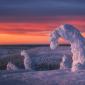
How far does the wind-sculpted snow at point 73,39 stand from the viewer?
54.3ft

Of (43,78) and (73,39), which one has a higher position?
(73,39)

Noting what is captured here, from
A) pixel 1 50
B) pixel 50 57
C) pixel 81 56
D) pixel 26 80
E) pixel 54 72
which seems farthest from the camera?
pixel 1 50

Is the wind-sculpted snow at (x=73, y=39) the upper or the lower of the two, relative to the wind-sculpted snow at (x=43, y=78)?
upper

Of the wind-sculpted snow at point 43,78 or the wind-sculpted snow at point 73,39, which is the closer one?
the wind-sculpted snow at point 43,78

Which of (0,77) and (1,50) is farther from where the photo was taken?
(1,50)

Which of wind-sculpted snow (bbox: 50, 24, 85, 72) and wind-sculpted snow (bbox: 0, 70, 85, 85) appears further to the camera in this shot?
wind-sculpted snow (bbox: 50, 24, 85, 72)

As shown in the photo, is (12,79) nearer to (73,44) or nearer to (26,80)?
(26,80)

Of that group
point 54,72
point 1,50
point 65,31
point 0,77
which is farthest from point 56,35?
point 1,50

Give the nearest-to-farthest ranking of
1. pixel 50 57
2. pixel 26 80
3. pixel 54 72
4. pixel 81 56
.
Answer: pixel 26 80, pixel 54 72, pixel 81 56, pixel 50 57

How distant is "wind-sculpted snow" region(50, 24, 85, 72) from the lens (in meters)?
16.6

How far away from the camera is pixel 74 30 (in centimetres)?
1700

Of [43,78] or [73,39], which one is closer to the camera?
[43,78]

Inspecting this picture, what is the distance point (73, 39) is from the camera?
17.0 meters

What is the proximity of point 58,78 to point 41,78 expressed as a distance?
56cm
